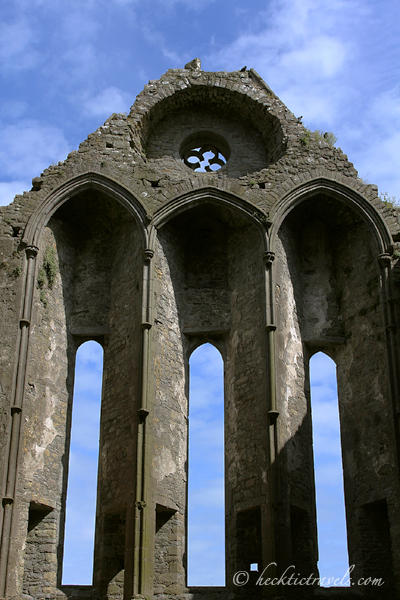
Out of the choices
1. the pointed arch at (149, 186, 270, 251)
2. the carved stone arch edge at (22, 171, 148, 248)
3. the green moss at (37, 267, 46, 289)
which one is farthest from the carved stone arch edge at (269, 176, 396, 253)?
the green moss at (37, 267, 46, 289)

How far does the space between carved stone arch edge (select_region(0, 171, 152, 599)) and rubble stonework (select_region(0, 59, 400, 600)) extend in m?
0.03

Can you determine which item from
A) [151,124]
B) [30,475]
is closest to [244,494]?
[30,475]

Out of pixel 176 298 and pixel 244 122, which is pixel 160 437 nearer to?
pixel 176 298

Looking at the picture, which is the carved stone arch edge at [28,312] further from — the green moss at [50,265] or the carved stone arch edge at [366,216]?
the carved stone arch edge at [366,216]

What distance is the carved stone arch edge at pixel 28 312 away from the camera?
1356 cm

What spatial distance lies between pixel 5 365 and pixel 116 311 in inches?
95.8

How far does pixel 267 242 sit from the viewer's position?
1652 cm

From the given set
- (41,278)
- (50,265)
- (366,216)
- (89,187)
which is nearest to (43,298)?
(41,278)

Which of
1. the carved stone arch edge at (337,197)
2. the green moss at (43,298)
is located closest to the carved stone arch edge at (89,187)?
the green moss at (43,298)
